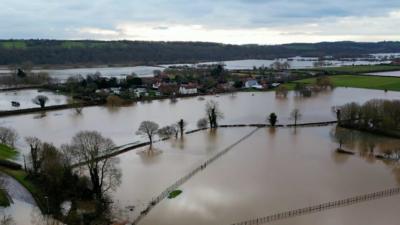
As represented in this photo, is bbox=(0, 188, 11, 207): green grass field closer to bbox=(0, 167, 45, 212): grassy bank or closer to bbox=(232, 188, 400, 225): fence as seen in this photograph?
bbox=(0, 167, 45, 212): grassy bank

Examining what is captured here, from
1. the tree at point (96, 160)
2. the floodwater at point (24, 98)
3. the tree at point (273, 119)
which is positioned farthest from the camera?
the floodwater at point (24, 98)

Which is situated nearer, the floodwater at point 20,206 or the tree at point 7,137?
the floodwater at point 20,206

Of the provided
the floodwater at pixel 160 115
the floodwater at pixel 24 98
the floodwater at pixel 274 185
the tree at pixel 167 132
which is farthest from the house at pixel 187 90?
the floodwater at pixel 274 185

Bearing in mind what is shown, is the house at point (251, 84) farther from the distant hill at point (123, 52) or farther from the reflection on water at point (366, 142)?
the distant hill at point (123, 52)

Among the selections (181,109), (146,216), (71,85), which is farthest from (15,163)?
(71,85)

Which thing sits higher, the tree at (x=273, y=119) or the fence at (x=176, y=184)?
Answer: the tree at (x=273, y=119)
